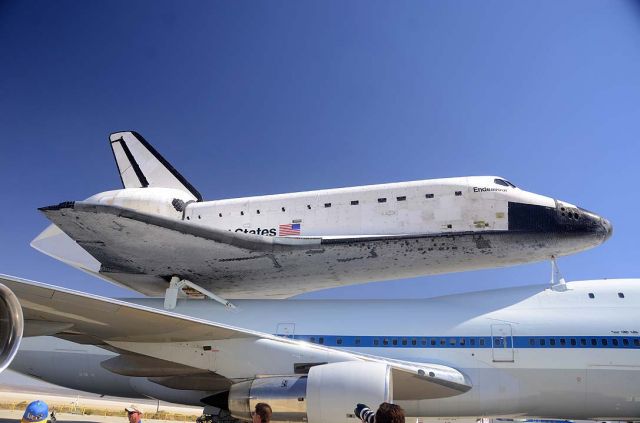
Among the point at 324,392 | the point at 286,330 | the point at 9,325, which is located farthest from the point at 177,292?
the point at 9,325

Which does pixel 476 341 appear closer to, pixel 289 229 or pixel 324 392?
pixel 324 392

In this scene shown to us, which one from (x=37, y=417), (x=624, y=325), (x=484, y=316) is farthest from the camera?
(x=484, y=316)

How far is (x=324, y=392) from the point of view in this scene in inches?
302

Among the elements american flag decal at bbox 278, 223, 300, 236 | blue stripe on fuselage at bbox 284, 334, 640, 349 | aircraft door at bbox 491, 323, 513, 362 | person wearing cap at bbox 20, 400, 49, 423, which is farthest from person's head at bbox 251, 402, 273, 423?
american flag decal at bbox 278, 223, 300, 236

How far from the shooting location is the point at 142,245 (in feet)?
37.0

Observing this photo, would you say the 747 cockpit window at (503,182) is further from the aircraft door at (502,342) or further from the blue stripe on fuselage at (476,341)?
the blue stripe on fuselage at (476,341)

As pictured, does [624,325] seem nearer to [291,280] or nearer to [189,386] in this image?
[291,280]

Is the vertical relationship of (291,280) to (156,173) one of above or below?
below

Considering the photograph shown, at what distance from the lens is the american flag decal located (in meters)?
11.6

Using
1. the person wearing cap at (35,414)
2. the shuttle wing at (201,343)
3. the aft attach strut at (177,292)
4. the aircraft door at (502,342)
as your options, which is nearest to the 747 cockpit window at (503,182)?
the aircraft door at (502,342)

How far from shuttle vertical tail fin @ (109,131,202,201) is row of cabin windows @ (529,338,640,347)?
41.4 ft

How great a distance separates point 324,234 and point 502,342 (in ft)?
14.5

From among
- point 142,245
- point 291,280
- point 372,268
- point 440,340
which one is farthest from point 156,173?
point 440,340

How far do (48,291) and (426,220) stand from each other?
738 centimetres
